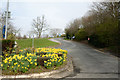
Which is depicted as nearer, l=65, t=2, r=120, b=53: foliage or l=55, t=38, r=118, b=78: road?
l=55, t=38, r=118, b=78: road

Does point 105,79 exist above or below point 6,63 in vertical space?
below

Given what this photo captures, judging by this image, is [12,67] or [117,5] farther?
[117,5]

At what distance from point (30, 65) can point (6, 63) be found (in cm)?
100

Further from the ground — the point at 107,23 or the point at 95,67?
the point at 107,23

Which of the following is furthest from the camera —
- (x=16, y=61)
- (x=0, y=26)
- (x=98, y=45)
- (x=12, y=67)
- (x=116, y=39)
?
(x=98, y=45)

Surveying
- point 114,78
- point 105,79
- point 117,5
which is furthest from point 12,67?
point 117,5

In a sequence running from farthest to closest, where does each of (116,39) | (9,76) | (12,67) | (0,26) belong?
(0,26) < (116,39) < (12,67) < (9,76)

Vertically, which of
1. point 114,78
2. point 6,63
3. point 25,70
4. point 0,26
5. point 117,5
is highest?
point 117,5

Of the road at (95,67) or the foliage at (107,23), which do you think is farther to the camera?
the foliage at (107,23)

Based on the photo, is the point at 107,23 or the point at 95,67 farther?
the point at 107,23

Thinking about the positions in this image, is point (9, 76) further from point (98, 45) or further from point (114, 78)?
point (98, 45)

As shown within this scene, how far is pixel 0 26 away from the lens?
18312 mm

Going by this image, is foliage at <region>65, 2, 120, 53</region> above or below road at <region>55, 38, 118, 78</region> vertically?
above

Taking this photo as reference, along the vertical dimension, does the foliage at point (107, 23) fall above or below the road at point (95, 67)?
above
